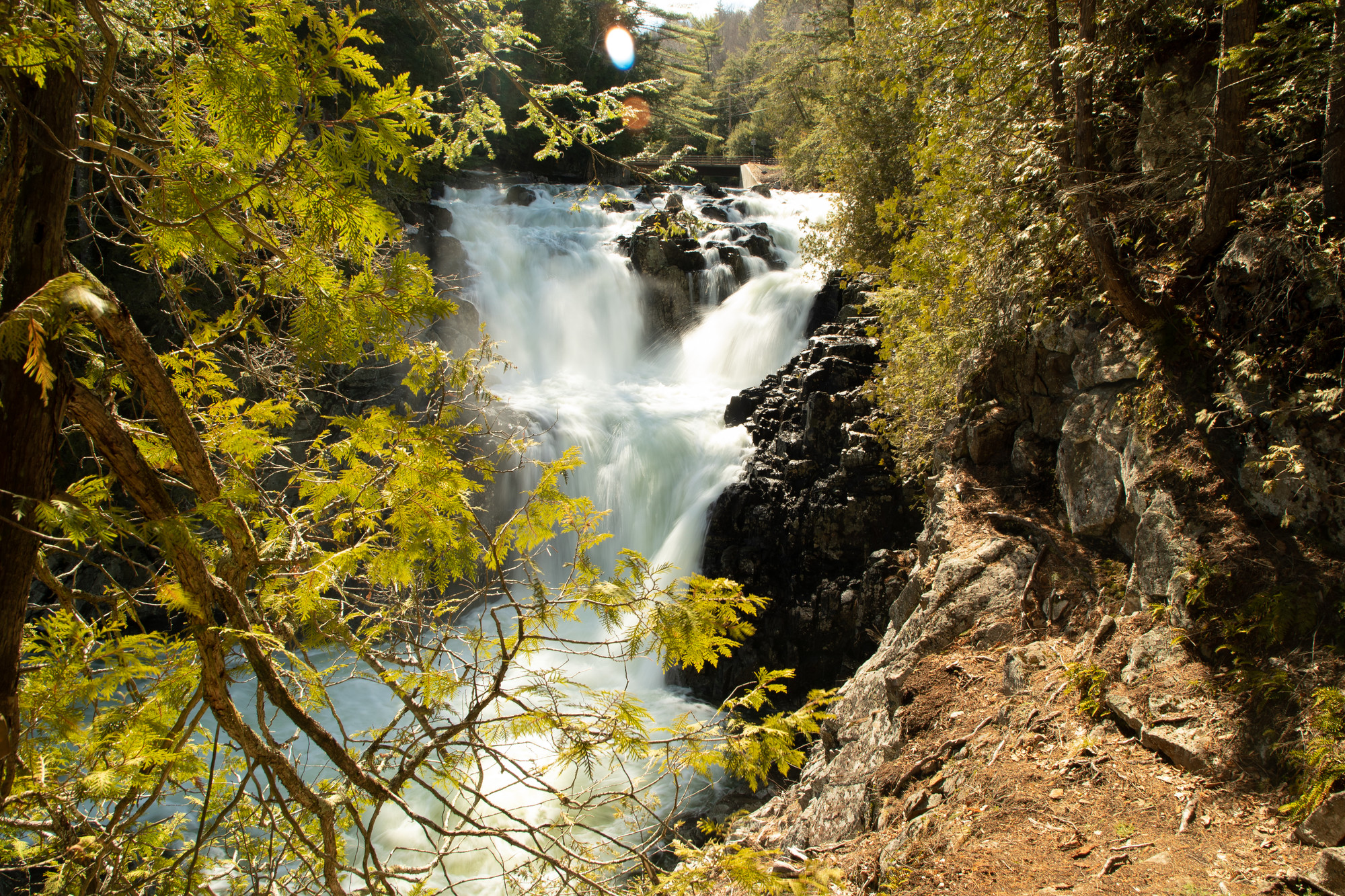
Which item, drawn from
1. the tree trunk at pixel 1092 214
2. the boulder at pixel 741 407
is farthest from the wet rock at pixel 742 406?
the tree trunk at pixel 1092 214

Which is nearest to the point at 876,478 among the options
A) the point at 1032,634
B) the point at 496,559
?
the point at 1032,634

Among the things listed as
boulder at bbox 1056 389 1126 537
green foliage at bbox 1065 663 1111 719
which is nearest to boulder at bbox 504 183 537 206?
boulder at bbox 1056 389 1126 537

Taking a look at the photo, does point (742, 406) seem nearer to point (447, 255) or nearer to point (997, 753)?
point (997, 753)

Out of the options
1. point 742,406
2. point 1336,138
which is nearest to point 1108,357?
point 1336,138

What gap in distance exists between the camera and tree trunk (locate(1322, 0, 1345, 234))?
3.35m

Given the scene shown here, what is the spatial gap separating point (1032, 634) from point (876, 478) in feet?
12.7

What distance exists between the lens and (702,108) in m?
32.5

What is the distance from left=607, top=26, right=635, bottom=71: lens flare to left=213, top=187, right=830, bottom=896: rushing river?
741cm

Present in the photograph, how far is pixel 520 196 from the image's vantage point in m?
20.4

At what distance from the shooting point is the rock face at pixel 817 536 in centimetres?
812

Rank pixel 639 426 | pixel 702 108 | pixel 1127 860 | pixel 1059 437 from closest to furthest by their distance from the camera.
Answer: pixel 1127 860 → pixel 1059 437 → pixel 639 426 → pixel 702 108

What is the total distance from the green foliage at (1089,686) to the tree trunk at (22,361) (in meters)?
4.62

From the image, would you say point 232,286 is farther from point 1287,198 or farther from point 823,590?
point 823,590

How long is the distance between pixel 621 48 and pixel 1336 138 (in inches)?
1013
